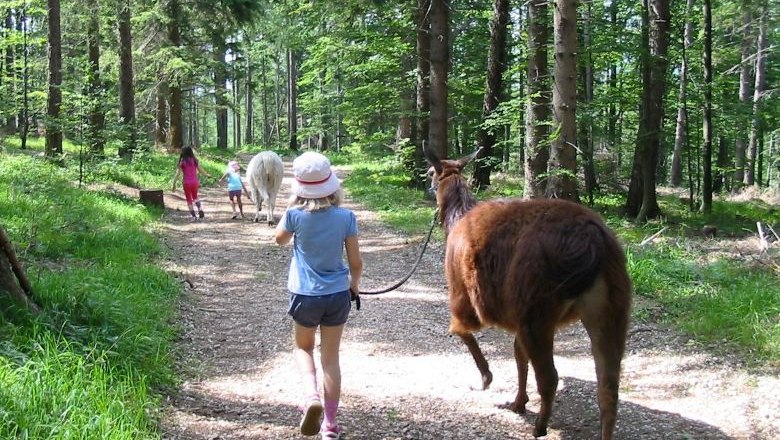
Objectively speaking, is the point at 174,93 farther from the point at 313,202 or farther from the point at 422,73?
the point at 313,202

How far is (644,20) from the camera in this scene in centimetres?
1398

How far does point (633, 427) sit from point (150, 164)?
17987mm

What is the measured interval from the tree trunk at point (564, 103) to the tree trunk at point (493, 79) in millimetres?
6738

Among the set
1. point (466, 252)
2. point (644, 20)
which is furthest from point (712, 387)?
point (644, 20)

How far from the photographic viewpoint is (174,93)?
22.1 meters

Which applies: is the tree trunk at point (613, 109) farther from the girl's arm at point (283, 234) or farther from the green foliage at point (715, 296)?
the girl's arm at point (283, 234)

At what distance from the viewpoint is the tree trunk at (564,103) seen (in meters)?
8.08

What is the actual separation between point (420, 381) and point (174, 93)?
64.0 ft

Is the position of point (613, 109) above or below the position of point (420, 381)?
above

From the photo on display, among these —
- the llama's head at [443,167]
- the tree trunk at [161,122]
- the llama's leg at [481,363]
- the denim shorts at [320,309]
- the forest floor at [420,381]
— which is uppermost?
the tree trunk at [161,122]

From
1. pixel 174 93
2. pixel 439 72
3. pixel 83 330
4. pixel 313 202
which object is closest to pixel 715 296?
pixel 313 202

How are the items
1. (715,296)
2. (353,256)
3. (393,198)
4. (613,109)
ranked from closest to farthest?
(353,256) → (715,296) → (393,198) → (613,109)

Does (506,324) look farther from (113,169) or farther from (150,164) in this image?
(150,164)

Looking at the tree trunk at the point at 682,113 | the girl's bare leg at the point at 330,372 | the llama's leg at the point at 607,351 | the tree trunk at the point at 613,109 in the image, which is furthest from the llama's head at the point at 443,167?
the tree trunk at the point at 682,113
